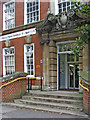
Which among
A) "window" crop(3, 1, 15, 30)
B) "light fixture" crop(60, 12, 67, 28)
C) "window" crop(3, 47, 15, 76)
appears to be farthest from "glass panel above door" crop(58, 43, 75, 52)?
"window" crop(3, 1, 15, 30)

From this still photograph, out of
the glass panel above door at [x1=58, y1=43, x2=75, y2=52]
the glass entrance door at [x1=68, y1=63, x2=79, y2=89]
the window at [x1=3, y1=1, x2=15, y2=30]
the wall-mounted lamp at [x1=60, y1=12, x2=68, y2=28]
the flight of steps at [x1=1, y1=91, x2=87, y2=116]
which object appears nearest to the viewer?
the flight of steps at [x1=1, y1=91, x2=87, y2=116]

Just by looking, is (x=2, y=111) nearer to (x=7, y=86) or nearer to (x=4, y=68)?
(x=7, y=86)

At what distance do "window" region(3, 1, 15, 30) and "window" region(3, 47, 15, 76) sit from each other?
198 cm

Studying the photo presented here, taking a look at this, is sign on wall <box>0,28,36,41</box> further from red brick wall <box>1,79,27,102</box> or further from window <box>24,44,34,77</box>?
red brick wall <box>1,79,27,102</box>

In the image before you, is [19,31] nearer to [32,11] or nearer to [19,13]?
[19,13]

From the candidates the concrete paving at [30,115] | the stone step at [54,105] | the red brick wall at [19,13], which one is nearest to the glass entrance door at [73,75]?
the stone step at [54,105]

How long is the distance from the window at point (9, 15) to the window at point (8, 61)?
1981 mm

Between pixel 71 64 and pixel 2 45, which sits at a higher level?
pixel 2 45

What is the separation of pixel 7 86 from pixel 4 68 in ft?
16.6

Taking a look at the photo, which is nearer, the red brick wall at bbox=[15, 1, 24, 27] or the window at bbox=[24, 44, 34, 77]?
the window at bbox=[24, 44, 34, 77]

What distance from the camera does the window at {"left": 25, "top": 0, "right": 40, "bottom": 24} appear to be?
12.3 metres

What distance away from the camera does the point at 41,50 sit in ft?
37.7

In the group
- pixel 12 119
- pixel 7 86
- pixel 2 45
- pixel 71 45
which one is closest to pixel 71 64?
pixel 71 45

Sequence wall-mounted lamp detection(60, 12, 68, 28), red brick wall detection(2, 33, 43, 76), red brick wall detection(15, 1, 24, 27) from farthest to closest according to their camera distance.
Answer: red brick wall detection(15, 1, 24, 27) → red brick wall detection(2, 33, 43, 76) → wall-mounted lamp detection(60, 12, 68, 28)
